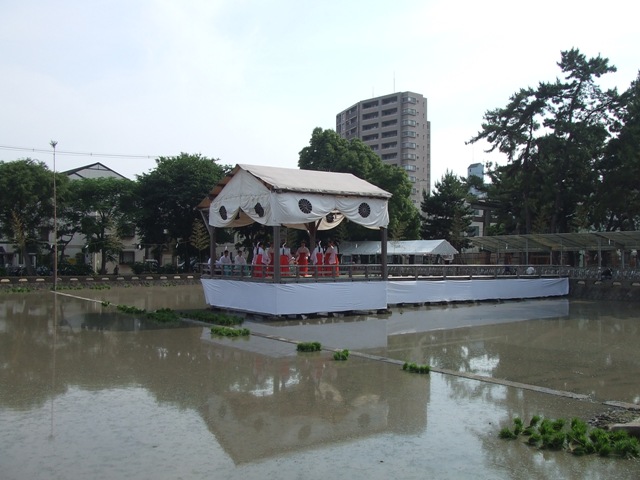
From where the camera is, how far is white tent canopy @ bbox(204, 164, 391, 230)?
693 inches

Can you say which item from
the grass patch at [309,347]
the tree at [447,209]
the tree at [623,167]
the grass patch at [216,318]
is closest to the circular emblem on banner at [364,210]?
the grass patch at [216,318]

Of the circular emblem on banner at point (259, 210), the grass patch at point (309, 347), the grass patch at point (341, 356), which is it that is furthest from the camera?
the circular emblem on banner at point (259, 210)

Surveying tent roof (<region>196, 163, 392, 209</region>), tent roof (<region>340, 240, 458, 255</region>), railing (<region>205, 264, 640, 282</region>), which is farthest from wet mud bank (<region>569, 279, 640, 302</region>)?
tent roof (<region>196, 163, 392, 209</region>)

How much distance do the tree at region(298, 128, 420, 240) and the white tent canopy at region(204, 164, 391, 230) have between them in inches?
808

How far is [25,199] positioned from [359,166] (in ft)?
76.4

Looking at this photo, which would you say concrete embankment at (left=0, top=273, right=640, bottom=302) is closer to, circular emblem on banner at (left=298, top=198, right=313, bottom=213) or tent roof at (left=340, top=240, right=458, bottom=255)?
tent roof at (left=340, top=240, right=458, bottom=255)

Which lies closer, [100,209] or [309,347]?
[309,347]

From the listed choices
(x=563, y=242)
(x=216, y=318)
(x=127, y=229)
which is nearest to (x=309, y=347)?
(x=216, y=318)

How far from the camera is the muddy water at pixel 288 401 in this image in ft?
18.0

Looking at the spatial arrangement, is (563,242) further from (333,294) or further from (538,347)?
(538,347)

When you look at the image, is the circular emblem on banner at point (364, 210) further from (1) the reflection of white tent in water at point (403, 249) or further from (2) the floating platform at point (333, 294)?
(1) the reflection of white tent in water at point (403, 249)

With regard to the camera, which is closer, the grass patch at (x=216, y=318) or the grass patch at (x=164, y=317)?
the grass patch at (x=216, y=318)

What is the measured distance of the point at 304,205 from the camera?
1800cm

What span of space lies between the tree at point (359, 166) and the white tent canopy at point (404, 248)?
3.56ft
